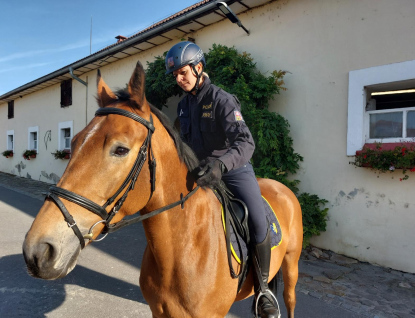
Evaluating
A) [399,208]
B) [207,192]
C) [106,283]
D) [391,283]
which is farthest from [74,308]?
[399,208]

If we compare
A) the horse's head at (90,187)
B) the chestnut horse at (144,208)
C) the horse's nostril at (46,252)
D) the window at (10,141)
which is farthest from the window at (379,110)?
the window at (10,141)

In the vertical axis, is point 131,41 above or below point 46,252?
above

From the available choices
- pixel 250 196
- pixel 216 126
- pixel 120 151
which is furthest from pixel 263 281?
pixel 120 151

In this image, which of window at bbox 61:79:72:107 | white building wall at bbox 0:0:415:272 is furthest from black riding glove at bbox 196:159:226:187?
window at bbox 61:79:72:107

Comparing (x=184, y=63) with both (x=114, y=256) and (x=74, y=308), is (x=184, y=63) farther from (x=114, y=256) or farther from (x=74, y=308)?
(x=114, y=256)

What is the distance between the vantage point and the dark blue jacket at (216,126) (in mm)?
1896

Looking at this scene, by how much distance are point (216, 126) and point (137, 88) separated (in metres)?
0.82

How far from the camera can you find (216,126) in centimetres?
218

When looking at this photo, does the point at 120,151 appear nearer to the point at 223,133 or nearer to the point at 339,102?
the point at 223,133

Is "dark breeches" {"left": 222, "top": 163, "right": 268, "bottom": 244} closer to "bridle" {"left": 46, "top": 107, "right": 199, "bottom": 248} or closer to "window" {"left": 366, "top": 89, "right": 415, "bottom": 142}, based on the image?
"bridle" {"left": 46, "top": 107, "right": 199, "bottom": 248}

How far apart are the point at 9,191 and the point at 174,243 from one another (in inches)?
511

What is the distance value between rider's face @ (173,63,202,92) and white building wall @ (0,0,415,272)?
160 inches

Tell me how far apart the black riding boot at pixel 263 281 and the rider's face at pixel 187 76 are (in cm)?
130

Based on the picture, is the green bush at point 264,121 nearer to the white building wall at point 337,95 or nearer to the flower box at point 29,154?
the white building wall at point 337,95
